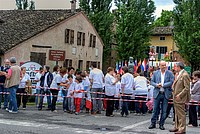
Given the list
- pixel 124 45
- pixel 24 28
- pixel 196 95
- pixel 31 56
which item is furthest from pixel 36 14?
pixel 196 95

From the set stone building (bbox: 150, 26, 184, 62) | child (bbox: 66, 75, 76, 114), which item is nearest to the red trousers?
child (bbox: 66, 75, 76, 114)

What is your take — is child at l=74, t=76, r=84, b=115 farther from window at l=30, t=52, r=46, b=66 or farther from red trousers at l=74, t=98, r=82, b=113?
window at l=30, t=52, r=46, b=66

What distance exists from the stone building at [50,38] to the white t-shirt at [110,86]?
18.8 metres

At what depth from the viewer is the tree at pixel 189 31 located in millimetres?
45250

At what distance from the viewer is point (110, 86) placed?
15.8 m

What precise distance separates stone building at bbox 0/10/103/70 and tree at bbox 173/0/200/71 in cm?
954

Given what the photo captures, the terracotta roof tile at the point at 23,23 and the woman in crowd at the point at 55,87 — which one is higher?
the terracotta roof tile at the point at 23,23

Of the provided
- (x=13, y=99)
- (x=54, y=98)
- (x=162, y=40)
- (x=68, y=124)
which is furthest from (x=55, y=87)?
(x=162, y=40)

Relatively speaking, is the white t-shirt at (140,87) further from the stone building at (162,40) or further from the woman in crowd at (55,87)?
the stone building at (162,40)

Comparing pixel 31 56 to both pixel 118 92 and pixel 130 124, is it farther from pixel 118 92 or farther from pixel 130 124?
pixel 130 124

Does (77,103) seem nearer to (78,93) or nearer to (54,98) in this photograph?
(78,93)

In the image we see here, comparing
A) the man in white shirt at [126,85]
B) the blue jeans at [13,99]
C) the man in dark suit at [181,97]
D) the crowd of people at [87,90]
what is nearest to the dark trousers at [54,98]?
the crowd of people at [87,90]

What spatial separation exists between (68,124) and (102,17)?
4039 cm

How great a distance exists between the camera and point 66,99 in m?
16.4
